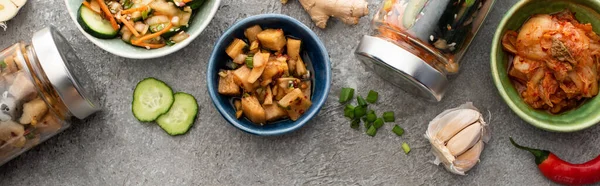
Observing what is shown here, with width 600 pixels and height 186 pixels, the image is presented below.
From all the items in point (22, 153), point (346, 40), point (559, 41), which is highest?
point (559, 41)

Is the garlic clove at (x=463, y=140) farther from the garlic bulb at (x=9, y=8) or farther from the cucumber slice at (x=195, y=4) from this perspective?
the garlic bulb at (x=9, y=8)

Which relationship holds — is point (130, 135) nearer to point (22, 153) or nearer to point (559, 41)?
point (22, 153)

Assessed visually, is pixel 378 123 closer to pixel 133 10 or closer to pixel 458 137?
pixel 458 137

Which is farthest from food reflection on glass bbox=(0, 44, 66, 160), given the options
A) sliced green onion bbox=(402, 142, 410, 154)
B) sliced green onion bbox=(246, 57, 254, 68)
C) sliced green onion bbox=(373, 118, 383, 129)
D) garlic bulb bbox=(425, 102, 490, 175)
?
garlic bulb bbox=(425, 102, 490, 175)

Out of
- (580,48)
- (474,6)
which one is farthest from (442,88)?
(580,48)

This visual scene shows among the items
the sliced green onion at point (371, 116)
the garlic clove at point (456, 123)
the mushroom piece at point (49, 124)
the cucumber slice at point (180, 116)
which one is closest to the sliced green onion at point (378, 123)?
the sliced green onion at point (371, 116)
